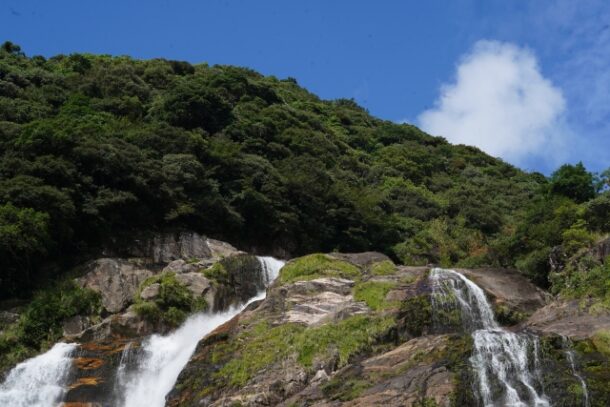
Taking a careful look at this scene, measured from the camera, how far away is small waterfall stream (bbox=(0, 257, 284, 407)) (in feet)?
75.0

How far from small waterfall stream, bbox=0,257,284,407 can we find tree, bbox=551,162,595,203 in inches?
954

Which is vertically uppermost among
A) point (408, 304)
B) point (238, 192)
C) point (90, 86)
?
point (90, 86)

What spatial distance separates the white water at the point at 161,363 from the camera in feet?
75.7

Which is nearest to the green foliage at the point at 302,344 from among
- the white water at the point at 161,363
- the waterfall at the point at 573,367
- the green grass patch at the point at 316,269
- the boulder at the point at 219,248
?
the white water at the point at 161,363

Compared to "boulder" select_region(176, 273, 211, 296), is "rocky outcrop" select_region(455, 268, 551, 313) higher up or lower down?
higher up

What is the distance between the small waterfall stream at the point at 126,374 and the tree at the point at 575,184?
79.5ft

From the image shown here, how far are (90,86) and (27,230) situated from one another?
27.0m

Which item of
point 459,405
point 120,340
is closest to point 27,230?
point 120,340

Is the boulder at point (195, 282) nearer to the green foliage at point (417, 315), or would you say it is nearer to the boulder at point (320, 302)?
the boulder at point (320, 302)

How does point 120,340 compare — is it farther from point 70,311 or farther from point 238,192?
point 238,192

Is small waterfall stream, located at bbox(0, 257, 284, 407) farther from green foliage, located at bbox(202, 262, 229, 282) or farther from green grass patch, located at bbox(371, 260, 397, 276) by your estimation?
green grass patch, located at bbox(371, 260, 397, 276)

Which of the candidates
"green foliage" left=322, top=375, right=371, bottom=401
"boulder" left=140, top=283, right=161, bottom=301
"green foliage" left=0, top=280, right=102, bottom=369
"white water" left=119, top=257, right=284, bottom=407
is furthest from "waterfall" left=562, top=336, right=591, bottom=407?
"green foliage" left=0, top=280, right=102, bottom=369

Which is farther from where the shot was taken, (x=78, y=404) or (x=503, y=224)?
(x=503, y=224)

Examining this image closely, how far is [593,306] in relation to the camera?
21.3 m
